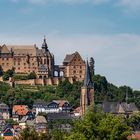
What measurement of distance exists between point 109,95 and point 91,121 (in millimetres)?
82635

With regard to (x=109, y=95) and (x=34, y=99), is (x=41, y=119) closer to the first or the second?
(x=34, y=99)

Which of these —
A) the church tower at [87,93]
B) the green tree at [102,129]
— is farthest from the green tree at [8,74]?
the green tree at [102,129]

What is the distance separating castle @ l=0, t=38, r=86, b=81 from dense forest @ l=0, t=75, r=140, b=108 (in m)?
3.24

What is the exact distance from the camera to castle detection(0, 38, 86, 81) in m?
120

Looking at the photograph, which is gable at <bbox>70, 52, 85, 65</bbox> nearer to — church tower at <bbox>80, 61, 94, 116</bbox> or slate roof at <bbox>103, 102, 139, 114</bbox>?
church tower at <bbox>80, 61, 94, 116</bbox>

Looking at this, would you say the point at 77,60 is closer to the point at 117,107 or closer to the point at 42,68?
the point at 42,68

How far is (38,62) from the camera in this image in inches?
4779

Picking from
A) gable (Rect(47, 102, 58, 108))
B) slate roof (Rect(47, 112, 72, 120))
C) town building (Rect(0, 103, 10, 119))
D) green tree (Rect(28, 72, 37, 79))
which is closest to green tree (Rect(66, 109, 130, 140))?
slate roof (Rect(47, 112, 72, 120))

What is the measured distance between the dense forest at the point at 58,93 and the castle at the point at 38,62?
3241mm

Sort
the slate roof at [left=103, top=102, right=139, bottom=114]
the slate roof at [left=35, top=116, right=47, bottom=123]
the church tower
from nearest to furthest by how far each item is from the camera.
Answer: the slate roof at [left=35, top=116, right=47, bottom=123] → the church tower → the slate roof at [left=103, top=102, right=139, bottom=114]

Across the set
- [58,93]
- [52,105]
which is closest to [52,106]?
[52,105]

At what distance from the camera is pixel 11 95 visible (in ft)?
368

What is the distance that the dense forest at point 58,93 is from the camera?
11268cm

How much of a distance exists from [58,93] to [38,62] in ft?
26.5
